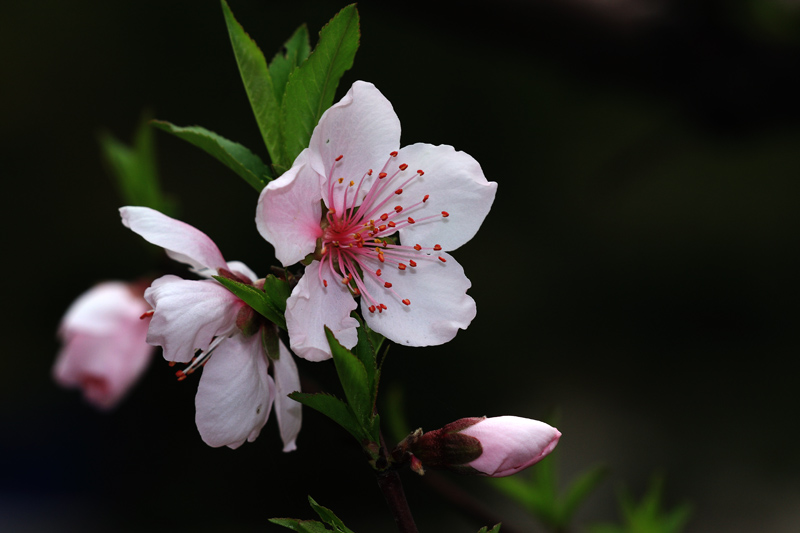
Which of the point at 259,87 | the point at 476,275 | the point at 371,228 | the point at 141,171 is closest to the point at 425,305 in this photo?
the point at 371,228

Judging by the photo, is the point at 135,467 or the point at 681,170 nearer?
the point at 135,467

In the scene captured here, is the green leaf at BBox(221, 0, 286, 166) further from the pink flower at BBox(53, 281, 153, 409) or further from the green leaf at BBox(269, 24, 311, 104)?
the pink flower at BBox(53, 281, 153, 409)

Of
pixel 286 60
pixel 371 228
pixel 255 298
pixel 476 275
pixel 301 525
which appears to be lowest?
pixel 301 525

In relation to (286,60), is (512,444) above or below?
below

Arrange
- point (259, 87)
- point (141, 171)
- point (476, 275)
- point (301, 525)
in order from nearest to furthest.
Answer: point (301, 525), point (259, 87), point (141, 171), point (476, 275)

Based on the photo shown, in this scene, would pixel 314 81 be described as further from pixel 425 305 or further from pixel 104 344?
pixel 104 344

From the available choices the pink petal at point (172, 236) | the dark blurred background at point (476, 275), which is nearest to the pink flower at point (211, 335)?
the pink petal at point (172, 236)

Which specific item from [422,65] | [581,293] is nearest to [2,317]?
[422,65]

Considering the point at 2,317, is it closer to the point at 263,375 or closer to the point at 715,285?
the point at 263,375
